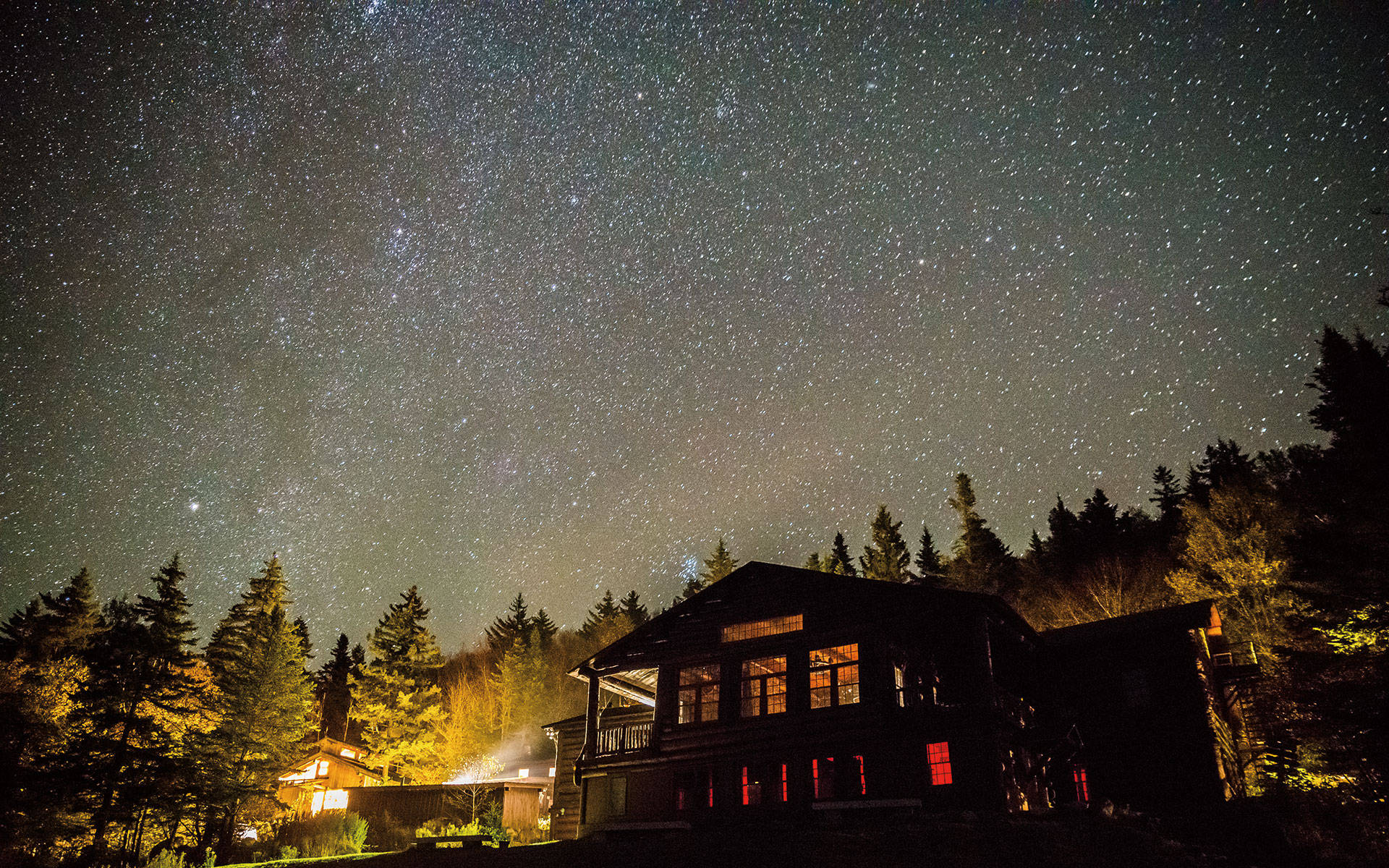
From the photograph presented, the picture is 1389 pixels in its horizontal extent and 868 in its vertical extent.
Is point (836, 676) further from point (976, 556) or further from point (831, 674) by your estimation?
point (976, 556)

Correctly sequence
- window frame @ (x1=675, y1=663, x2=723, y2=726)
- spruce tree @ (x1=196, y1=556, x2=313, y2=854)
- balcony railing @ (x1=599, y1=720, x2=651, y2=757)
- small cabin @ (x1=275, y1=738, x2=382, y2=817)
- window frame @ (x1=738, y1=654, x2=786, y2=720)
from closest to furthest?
1. window frame @ (x1=738, y1=654, x2=786, y2=720)
2. balcony railing @ (x1=599, y1=720, x2=651, y2=757)
3. window frame @ (x1=675, y1=663, x2=723, y2=726)
4. spruce tree @ (x1=196, y1=556, x2=313, y2=854)
5. small cabin @ (x1=275, y1=738, x2=382, y2=817)

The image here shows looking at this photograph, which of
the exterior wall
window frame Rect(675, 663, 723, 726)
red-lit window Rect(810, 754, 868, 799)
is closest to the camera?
red-lit window Rect(810, 754, 868, 799)

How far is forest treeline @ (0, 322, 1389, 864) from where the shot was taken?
24.5 meters

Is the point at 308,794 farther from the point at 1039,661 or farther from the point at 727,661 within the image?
the point at 1039,661

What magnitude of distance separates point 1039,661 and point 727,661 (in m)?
14.1

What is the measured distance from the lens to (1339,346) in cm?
3077

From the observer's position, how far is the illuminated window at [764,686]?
28.1 meters

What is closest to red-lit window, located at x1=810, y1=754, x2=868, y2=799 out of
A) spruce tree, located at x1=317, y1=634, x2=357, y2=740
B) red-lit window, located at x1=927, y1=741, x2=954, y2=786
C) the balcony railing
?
red-lit window, located at x1=927, y1=741, x2=954, y2=786

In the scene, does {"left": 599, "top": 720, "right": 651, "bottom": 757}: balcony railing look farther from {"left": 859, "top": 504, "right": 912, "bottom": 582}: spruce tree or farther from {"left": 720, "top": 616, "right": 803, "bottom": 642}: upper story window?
{"left": 859, "top": 504, "right": 912, "bottom": 582}: spruce tree

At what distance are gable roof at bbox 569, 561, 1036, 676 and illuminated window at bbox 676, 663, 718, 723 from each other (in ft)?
5.64

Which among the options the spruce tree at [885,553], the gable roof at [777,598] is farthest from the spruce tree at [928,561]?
the gable roof at [777,598]

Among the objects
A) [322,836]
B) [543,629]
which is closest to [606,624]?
[543,629]

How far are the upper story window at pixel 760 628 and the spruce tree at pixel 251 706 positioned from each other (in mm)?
21366

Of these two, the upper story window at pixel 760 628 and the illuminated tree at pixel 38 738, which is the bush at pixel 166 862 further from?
the upper story window at pixel 760 628
